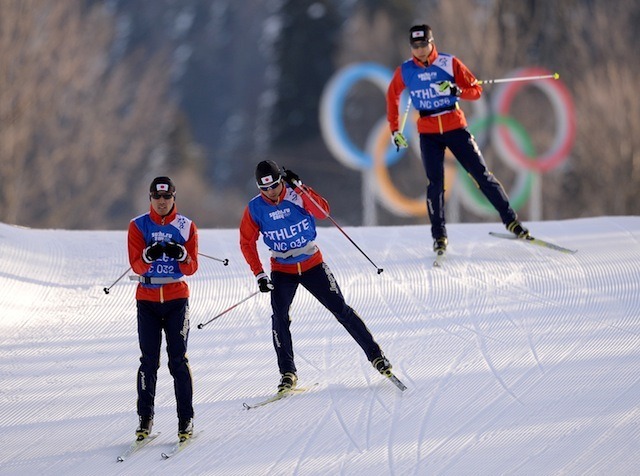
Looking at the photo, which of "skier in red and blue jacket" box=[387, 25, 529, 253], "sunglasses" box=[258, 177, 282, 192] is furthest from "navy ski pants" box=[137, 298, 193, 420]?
"skier in red and blue jacket" box=[387, 25, 529, 253]

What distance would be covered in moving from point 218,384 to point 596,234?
178 inches

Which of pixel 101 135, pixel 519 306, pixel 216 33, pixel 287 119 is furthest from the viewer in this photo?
pixel 216 33

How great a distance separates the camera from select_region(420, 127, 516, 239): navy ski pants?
9.02 m

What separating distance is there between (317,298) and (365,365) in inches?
33.3

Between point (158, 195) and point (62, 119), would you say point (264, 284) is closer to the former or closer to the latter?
point (158, 195)

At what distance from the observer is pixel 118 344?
8211 millimetres

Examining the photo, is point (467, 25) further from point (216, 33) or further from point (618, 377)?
point (216, 33)

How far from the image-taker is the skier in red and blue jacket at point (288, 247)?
22.4 feet

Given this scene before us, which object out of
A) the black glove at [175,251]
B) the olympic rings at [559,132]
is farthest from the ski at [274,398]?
the olympic rings at [559,132]

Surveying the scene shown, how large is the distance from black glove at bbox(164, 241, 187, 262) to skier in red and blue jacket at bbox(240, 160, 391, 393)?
61 cm

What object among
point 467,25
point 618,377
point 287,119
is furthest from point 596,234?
point 287,119

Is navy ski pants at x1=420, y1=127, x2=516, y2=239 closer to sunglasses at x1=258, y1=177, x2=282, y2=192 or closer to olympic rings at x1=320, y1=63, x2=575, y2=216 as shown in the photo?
sunglasses at x1=258, y1=177, x2=282, y2=192

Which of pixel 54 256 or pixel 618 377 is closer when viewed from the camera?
pixel 618 377

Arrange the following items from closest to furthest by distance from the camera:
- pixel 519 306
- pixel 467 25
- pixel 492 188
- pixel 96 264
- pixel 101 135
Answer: pixel 519 306
pixel 492 188
pixel 96 264
pixel 467 25
pixel 101 135
